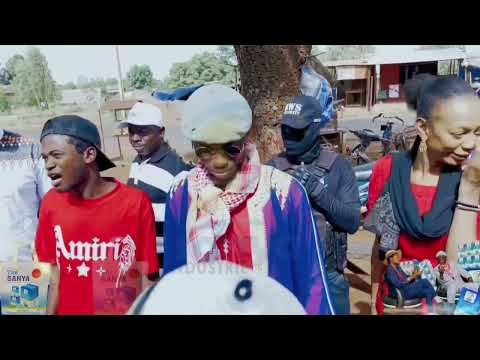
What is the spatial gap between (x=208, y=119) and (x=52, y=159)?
0.79 meters

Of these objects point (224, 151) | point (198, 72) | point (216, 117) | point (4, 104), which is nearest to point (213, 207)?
point (224, 151)

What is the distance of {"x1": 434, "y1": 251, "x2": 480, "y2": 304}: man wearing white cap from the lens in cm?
222

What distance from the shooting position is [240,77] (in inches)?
98.7

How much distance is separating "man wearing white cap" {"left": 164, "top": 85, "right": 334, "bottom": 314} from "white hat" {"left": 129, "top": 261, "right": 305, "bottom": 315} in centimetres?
20

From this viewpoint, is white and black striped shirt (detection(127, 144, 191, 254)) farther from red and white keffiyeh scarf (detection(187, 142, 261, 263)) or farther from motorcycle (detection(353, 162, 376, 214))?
motorcycle (detection(353, 162, 376, 214))

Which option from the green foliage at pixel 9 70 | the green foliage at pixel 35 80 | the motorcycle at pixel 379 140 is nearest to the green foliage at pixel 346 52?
the motorcycle at pixel 379 140

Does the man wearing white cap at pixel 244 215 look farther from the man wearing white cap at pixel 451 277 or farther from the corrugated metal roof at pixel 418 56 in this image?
the corrugated metal roof at pixel 418 56

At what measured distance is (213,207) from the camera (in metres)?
1.99

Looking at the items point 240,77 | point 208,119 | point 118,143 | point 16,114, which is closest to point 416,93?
point 240,77

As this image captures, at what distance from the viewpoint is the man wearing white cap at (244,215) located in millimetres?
1957

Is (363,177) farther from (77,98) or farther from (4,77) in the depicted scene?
(4,77)

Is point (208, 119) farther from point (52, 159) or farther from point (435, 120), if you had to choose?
point (435, 120)

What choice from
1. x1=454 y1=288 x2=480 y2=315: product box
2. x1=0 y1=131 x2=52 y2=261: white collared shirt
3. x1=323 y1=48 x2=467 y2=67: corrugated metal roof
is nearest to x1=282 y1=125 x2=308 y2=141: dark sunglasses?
x1=323 y1=48 x2=467 y2=67: corrugated metal roof

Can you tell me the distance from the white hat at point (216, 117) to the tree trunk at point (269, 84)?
59 cm
